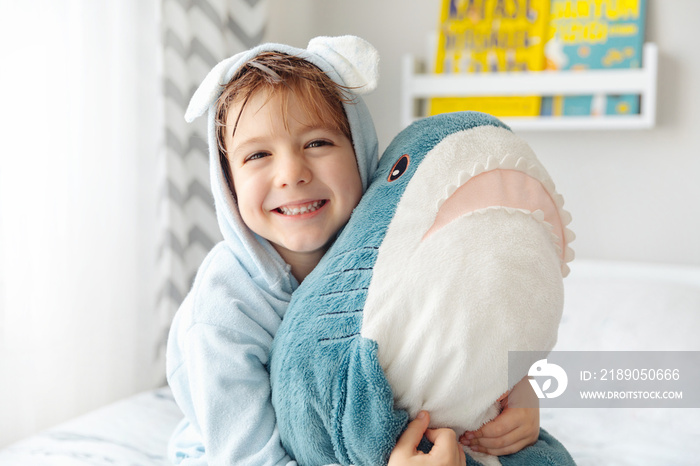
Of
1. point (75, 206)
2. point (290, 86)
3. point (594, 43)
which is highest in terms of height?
point (594, 43)

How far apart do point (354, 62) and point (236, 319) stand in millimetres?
380

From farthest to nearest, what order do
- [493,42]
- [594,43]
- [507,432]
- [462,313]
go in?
1. [493,42]
2. [594,43]
3. [507,432]
4. [462,313]

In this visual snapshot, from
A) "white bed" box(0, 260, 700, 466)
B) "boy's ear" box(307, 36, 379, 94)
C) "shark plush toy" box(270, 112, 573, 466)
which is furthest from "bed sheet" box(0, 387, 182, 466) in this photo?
"boy's ear" box(307, 36, 379, 94)

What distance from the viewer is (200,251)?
1836 millimetres

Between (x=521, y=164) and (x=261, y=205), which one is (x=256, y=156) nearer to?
(x=261, y=205)

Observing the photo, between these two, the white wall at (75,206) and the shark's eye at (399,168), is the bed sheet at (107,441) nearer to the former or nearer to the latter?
the white wall at (75,206)

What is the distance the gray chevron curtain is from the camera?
5.56 feet

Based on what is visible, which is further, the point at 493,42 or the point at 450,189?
the point at 493,42

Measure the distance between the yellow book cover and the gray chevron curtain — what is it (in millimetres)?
724

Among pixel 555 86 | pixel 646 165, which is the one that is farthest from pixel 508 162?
pixel 646 165

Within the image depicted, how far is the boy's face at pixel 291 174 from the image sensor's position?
32.4 inches

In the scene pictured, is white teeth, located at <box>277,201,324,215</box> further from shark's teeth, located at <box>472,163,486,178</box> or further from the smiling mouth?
shark's teeth, located at <box>472,163,486,178</box>

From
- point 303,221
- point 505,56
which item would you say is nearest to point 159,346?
point 303,221

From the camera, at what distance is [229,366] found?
2.57ft
